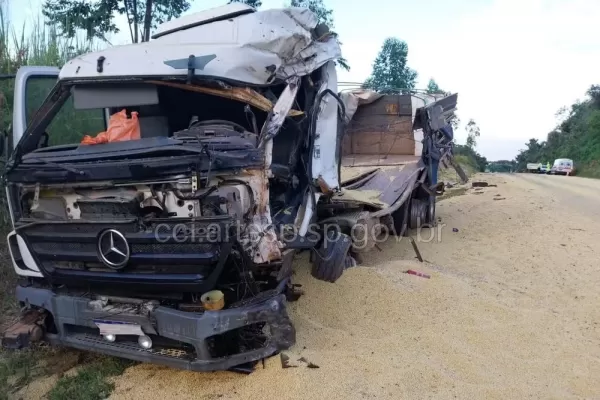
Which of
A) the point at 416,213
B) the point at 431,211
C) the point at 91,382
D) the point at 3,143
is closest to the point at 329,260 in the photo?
the point at 91,382

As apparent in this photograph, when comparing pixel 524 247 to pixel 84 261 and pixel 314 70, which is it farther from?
pixel 84 261

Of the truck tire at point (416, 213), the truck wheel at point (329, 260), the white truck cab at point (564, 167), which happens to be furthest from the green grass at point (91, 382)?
the white truck cab at point (564, 167)

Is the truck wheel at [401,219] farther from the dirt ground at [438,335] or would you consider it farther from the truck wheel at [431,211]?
the truck wheel at [431,211]

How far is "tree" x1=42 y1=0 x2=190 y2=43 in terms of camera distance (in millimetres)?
10234

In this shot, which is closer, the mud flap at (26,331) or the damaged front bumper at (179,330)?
the damaged front bumper at (179,330)

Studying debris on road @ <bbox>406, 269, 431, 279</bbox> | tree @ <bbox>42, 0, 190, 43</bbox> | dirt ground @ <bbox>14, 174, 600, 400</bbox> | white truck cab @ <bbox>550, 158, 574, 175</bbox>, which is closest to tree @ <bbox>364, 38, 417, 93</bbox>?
white truck cab @ <bbox>550, 158, 574, 175</bbox>

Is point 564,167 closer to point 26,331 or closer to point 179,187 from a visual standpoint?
point 179,187

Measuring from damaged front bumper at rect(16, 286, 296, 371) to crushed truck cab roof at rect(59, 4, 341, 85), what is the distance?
1.67 meters

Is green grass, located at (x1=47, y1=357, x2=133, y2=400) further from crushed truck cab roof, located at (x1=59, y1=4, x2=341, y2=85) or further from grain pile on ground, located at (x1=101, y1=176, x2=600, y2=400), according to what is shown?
crushed truck cab roof, located at (x1=59, y1=4, x2=341, y2=85)

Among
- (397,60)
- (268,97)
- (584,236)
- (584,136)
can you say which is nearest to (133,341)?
(268,97)

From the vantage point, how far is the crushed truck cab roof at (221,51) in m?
3.76

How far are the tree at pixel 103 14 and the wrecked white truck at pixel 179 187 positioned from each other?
20.6 feet

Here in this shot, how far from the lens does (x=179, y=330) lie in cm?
323

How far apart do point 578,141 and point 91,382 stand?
149 ft
